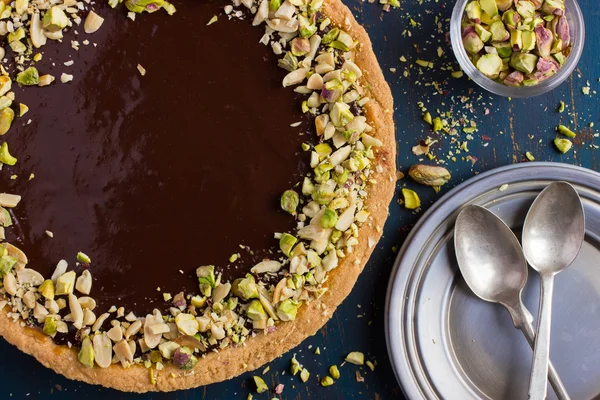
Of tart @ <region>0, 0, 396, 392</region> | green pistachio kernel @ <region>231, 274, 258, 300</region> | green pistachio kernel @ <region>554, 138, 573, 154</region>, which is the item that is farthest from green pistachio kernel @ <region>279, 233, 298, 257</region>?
green pistachio kernel @ <region>554, 138, 573, 154</region>

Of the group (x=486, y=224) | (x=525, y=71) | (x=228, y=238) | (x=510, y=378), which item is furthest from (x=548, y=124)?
(x=228, y=238)

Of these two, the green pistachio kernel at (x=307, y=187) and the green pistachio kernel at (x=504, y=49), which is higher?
the green pistachio kernel at (x=504, y=49)

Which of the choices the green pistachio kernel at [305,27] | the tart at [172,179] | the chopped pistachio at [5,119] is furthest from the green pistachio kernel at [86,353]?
the green pistachio kernel at [305,27]

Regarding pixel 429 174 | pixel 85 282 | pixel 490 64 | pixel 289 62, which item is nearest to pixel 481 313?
pixel 429 174

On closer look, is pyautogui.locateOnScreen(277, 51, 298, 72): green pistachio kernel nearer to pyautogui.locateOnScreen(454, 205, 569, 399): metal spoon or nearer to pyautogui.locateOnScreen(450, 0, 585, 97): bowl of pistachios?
pyautogui.locateOnScreen(450, 0, 585, 97): bowl of pistachios

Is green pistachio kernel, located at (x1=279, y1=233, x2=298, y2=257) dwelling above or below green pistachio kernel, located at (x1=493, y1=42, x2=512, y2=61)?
below

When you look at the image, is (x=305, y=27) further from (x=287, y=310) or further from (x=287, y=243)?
(x=287, y=310)

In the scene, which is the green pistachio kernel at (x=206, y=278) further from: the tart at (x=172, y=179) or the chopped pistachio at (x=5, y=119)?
the chopped pistachio at (x=5, y=119)

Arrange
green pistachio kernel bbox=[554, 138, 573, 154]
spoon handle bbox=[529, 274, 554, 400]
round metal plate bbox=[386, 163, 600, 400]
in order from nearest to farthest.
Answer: spoon handle bbox=[529, 274, 554, 400], round metal plate bbox=[386, 163, 600, 400], green pistachio kernel bbox=[554, 138, 573, 154]
